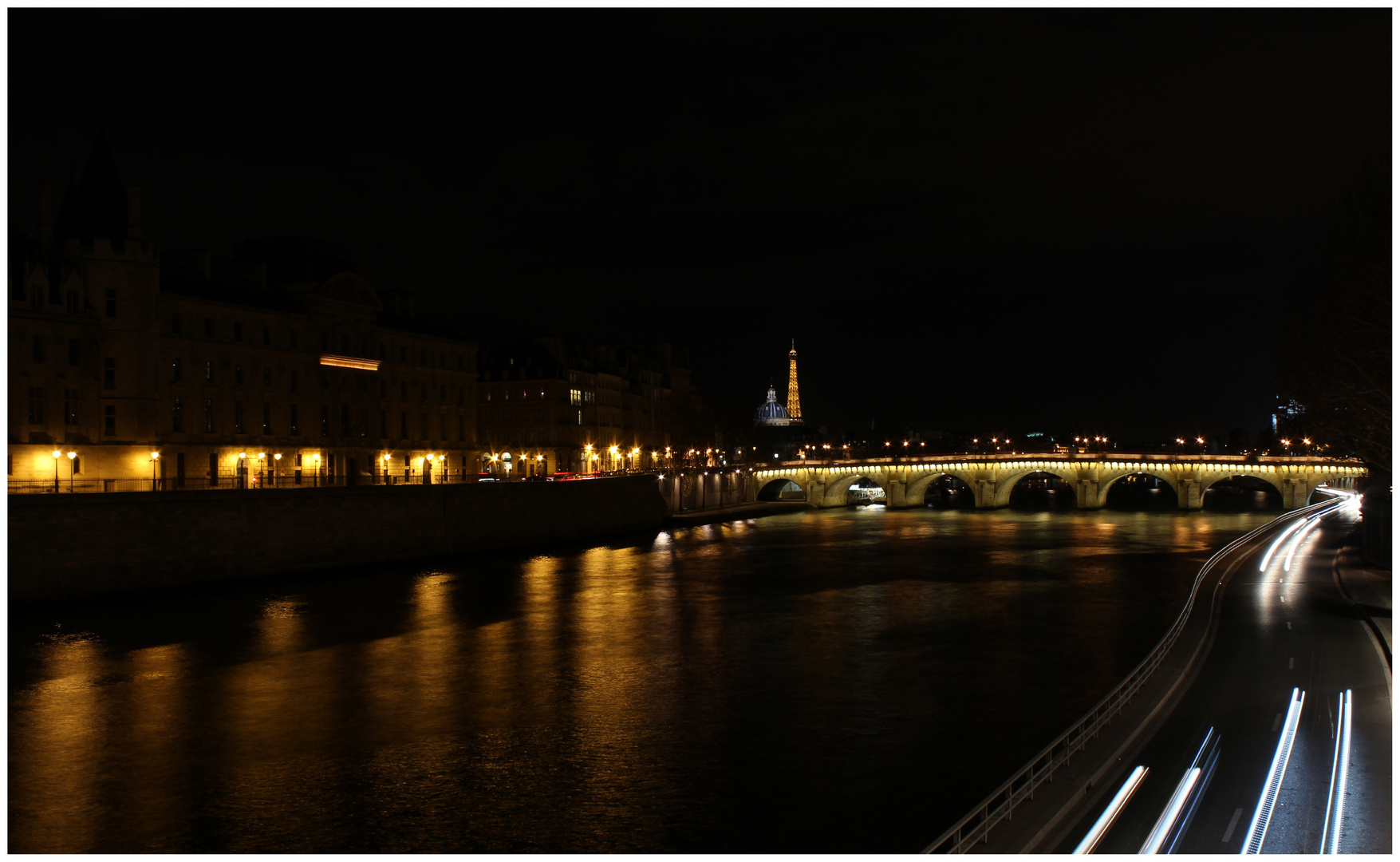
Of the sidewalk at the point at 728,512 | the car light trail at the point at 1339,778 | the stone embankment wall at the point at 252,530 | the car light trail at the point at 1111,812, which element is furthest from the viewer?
the sidewalk at the point at 728,512

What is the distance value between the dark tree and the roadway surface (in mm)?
5813

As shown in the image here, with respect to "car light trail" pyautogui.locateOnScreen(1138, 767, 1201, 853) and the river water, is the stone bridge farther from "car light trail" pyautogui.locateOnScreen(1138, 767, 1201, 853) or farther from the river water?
"car light trail" pyautogui.locateOnScreen(1138, 767, 1201, 853)

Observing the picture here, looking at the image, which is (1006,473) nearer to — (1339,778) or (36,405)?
(36,405)

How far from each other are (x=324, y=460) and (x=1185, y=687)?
48405mm

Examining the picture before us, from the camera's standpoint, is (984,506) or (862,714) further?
(984,506)

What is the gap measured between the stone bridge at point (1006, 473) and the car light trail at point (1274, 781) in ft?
266

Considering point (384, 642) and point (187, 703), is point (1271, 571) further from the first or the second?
point (187, 703)

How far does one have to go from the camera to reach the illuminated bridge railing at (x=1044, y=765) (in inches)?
544

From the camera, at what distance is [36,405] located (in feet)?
143

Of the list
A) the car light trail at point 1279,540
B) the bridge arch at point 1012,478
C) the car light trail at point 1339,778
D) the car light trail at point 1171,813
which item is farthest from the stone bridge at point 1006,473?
the car light trail at point 1171,813

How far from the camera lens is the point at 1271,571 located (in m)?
40.5

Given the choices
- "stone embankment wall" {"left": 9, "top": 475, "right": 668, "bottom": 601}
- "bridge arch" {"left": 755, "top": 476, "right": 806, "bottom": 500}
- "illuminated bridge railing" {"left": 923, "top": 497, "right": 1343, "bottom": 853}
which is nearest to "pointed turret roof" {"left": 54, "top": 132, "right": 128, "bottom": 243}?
"stone embankment wall" {"left": 9, "top": 475, "right": 668, "bottom": 601}

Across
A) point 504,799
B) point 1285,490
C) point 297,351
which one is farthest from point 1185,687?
point 1285,490

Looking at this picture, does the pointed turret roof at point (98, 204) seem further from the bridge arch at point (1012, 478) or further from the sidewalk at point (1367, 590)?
the bridge arch at point (1012, 478)
